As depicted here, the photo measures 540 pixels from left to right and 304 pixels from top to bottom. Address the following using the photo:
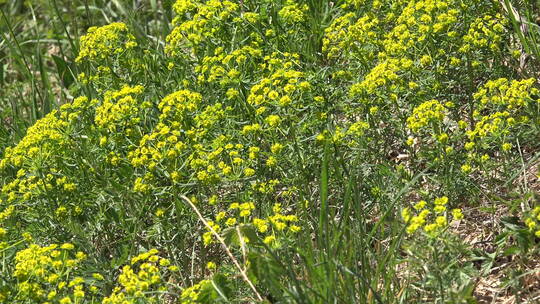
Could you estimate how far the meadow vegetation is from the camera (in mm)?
3268

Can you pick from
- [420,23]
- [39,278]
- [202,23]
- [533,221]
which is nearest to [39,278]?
[39,278]

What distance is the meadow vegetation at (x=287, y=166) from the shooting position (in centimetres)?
327

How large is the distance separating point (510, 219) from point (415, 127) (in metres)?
Answer: 0.51

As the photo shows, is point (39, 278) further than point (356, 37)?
No

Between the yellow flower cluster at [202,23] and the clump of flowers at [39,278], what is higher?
the yellow flower cluster at [202,23]

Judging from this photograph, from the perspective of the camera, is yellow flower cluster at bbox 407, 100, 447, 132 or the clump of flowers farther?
yellow flower cluster at bbox 407, 100, 447, 132

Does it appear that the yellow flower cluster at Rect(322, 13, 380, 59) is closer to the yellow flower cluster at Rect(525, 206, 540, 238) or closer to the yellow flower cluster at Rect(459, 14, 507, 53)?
the yellow flower cluster at Rect(459, 14, 507, 53)

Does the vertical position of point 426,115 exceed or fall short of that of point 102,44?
it falls short

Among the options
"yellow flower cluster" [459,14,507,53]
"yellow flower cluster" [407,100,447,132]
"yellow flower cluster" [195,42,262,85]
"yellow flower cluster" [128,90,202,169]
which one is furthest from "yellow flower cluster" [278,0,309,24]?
"yellow flower cluster" [407,100,447,132]

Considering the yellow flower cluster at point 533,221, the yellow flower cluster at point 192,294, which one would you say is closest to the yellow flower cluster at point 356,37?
the yellow flower cluster at point 533,221

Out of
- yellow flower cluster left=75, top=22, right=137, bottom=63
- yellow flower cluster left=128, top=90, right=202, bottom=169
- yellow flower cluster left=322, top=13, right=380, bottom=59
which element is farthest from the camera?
yellow flower cluster left=75, top=22, right=137, bottom=63

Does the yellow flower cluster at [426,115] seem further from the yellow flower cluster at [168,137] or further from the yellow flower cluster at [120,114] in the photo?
the yellow flower cluster at [120,114]

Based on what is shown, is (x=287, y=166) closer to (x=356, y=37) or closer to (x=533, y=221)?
(x=356, y=37)

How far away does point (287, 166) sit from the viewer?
382cm
